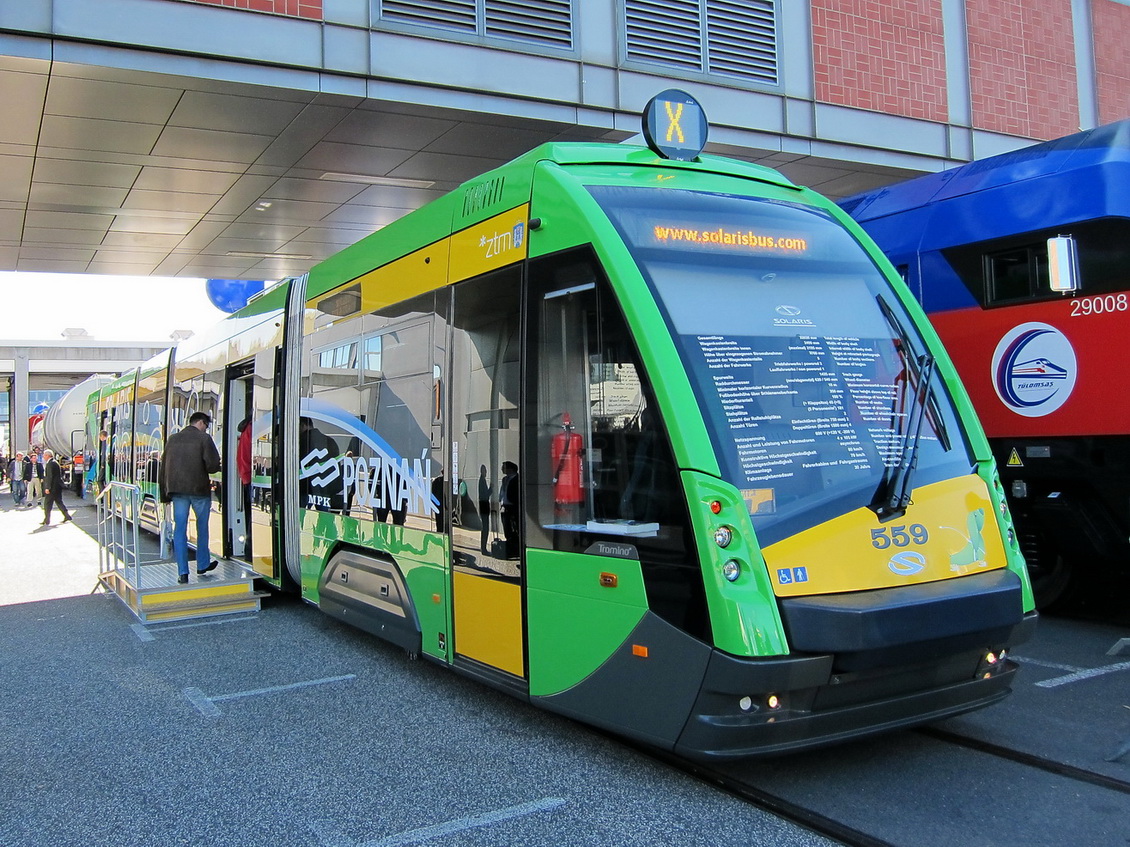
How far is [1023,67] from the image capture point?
1427 cm

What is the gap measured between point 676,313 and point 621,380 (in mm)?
380

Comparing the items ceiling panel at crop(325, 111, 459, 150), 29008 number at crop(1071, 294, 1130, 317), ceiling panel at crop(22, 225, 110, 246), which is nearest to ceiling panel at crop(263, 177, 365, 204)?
ceiling panel at crop(325, 111, 459, 150)

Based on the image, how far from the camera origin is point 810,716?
12.5ft

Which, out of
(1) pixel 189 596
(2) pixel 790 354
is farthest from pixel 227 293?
(2) pixel 790 354

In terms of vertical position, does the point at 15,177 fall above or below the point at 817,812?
above

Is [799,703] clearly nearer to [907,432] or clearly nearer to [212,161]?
[907,432]

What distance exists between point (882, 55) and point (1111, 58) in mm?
4996

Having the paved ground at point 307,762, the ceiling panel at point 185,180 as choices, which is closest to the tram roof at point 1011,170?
the paved ground at point 307,762

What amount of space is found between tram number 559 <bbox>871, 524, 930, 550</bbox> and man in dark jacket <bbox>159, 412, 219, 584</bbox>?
7202 mm

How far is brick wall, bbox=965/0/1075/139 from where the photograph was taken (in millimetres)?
13852

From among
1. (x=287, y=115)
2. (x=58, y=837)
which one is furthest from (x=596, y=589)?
(x=287, y=115)

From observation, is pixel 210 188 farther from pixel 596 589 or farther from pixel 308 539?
pixel 596 589

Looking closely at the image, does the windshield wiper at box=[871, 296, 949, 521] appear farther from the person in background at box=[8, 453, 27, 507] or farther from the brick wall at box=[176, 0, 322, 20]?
the person in background at box=[8, 453, 27, 507]

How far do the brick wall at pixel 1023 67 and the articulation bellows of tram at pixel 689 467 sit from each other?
1041 centimetres
